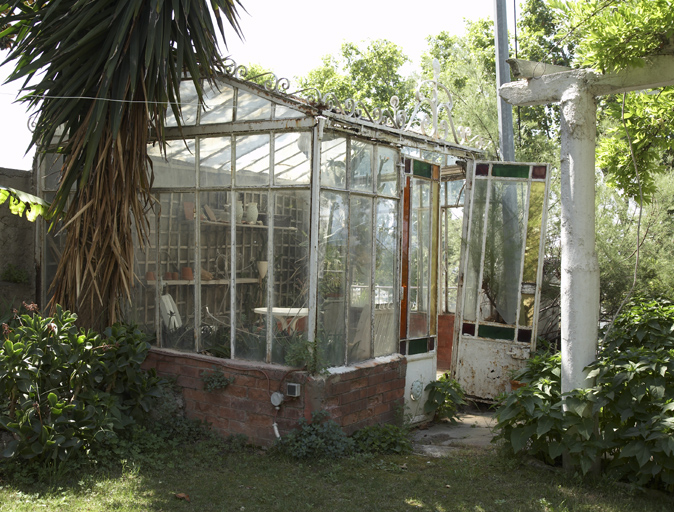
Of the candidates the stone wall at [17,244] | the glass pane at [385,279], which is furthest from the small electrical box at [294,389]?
the stone wall at [17,244]

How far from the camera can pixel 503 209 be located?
7.04 metres

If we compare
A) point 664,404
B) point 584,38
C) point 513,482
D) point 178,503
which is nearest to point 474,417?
point 513,482

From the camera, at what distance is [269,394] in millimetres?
5246

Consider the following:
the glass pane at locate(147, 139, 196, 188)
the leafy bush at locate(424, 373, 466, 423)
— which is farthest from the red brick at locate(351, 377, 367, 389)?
the glass pane at locate(147, 139, 196, 188)

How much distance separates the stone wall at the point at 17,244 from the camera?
6.55m

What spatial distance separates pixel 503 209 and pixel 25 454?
532 cm

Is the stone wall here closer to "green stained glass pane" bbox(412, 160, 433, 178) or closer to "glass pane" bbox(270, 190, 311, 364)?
"glass pane" bbox(270, 190, 311, 364)

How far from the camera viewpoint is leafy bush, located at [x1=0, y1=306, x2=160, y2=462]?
4324 millimetres

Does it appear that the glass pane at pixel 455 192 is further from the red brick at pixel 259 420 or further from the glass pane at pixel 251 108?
the red brick at pixel 259 420

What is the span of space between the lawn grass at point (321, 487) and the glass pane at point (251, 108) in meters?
2.97

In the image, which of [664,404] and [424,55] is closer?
[664,404]

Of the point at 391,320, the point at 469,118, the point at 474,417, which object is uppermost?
the point at 469,118

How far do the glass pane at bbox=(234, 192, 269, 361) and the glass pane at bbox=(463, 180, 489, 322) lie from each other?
2.74m

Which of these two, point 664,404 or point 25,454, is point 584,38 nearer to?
point 664,404
